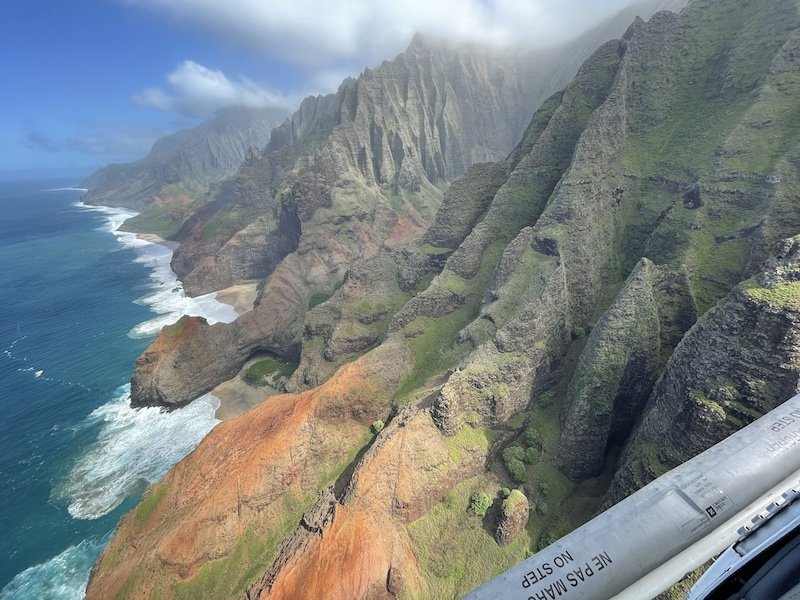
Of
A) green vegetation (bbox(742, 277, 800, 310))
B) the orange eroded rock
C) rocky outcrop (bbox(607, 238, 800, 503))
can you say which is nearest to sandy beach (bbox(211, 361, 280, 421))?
the orange eroded rock

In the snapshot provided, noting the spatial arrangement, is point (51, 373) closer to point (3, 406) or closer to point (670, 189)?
point (3, 406)

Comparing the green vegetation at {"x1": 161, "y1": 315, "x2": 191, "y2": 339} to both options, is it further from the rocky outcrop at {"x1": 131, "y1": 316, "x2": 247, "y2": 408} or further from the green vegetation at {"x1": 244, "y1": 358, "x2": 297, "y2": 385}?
the green vegetation at {"x1": 244, "y1": 358, "x2": 297, "y2": 385}

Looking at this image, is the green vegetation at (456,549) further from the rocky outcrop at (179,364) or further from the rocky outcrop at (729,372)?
the rocky outcrop at (179,364)

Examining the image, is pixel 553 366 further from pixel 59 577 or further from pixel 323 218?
pixel 323 218

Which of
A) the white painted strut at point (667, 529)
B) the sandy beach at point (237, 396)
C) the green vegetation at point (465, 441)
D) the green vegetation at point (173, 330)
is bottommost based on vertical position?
the sandy beach at point (237, 396)

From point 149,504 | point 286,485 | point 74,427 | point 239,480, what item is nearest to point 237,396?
point 74,427

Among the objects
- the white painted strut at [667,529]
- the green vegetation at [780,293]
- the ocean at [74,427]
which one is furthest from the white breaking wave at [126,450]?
the green vegetation at [780,293]

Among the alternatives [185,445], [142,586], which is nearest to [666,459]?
[142,586]
